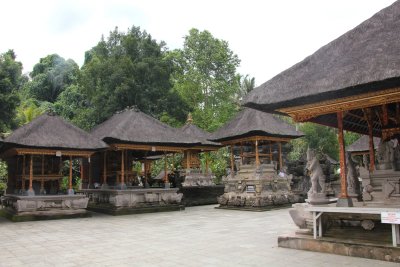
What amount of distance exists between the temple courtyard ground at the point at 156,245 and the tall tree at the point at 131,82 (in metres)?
16.8

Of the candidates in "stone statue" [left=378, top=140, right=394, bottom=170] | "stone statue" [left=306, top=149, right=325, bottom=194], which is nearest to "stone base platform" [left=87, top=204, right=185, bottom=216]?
"stone statue" [left=306, top=149, right=325, bottom=194]

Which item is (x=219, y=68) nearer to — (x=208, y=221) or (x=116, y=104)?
(x=116, y=104)

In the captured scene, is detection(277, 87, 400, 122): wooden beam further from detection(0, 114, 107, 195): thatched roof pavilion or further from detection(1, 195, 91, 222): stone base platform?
detection(1, 195, 91, 222): stone base platform

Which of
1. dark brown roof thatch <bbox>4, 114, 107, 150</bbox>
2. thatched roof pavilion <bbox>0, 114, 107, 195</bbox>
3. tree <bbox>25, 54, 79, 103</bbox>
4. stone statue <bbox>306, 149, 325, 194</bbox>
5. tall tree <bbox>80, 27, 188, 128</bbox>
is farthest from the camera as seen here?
tree <bbox>25, 54, 79, 103</bbox>

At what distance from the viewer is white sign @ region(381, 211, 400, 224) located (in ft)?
20.0

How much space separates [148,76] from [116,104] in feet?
12.4

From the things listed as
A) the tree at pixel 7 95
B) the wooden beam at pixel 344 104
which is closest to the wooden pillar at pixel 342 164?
the wooden beam at pixel 344 104

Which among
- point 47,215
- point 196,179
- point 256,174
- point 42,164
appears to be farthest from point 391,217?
point 196,179

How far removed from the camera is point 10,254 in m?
7.61

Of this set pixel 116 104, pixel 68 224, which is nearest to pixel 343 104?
pixel 68 224

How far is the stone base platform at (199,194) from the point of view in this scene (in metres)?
20.5

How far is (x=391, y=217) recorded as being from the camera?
20.2 ft

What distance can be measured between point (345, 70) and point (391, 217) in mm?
2903

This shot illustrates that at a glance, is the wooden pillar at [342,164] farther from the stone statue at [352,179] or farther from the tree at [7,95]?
the tree at [7,95]
